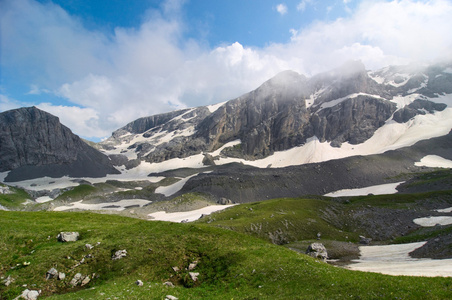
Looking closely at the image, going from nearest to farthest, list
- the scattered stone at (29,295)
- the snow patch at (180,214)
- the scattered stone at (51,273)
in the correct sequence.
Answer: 1. the scattered stone at (29,295)
2. the scattered stone at (51,273)
3. the snow patch at (180,214)

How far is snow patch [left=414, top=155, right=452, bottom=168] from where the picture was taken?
17125 centimetres

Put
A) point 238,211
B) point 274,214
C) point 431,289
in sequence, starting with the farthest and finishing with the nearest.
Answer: point 238,211 → point 274,214 → point 431,289

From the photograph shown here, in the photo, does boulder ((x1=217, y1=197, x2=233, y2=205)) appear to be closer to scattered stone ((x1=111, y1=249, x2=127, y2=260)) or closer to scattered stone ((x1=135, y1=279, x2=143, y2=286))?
scattered stone ((x1=111, y1=249, x2=127, y2=260))

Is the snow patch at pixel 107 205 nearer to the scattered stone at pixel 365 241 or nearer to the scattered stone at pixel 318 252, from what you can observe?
the scattered stone at pixel 318 252

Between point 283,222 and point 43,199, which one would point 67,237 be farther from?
point 43,199

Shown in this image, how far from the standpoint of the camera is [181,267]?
25.5 m

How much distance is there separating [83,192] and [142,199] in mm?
42424

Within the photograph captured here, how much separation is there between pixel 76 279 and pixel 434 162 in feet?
732

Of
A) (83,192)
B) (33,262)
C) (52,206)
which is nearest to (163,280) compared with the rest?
(33,262)

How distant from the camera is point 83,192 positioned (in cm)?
16788

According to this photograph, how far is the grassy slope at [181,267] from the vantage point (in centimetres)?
1802

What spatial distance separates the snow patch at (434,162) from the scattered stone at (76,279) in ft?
683

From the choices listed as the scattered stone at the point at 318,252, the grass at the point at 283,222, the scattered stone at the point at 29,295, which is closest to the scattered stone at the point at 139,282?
the scattered stone at the point at 29,295

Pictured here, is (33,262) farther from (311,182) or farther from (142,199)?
(311,182)
